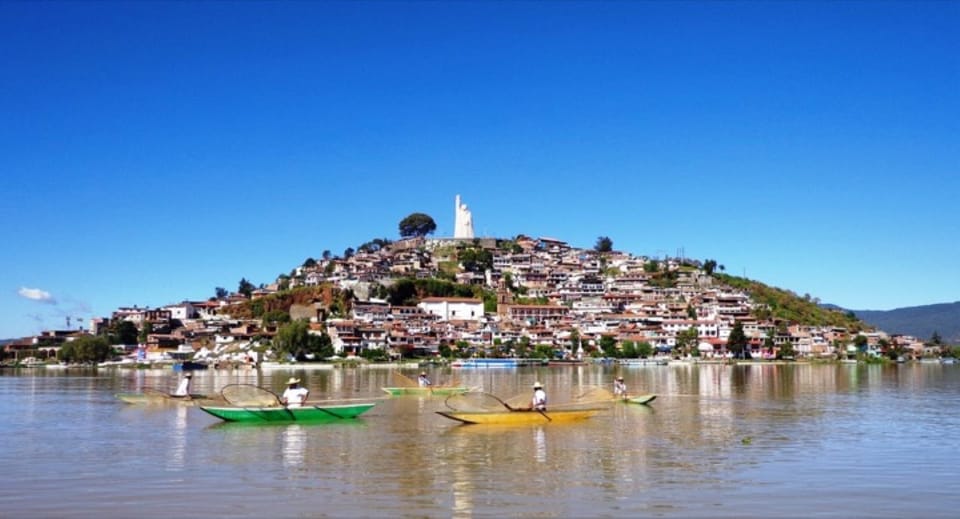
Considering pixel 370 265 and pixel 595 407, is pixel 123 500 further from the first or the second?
pixel 370 265

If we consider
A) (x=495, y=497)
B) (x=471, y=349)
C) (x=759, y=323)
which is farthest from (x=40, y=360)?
(x=495, y=497)

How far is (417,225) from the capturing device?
169375mm

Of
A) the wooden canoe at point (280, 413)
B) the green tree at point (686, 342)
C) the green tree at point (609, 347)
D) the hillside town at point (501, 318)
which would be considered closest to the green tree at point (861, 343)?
the hillside town at point (501, 318)

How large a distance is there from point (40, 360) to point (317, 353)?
36.6m

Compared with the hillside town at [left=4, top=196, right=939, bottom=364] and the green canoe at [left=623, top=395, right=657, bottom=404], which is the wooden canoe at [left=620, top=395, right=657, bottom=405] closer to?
the green canoe at [left=623, top=395, right=657, bottom=404]

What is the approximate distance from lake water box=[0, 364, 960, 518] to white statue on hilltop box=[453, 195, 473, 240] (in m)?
138

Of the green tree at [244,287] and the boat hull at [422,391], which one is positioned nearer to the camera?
the boat hull at [422,391]

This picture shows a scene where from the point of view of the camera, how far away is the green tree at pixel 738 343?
106 meters

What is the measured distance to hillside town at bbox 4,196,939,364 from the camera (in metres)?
109

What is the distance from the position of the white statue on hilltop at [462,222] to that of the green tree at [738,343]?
224ft

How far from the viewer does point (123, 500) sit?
1402 cm

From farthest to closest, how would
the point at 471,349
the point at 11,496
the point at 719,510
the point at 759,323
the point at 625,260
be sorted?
the point at 625,260, the point at 759,323, the point at 471,349, the point at 11,496, the point at 719,510

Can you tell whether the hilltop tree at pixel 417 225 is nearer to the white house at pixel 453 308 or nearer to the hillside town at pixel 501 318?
the hillside town at pixel 501 318

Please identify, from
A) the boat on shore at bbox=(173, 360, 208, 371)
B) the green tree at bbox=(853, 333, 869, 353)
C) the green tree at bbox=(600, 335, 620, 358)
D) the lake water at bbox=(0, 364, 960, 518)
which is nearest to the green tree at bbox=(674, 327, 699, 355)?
the green tree at bbox=(600, 335, 620, 358)
